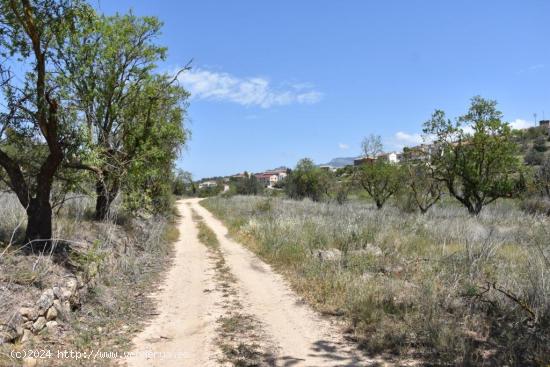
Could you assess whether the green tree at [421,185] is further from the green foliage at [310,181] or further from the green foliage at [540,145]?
the green foliage at [540,145]

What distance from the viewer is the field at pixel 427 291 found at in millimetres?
5938

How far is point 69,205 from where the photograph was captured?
14.0 meters

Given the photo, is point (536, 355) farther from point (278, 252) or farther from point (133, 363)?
point (278, 252)

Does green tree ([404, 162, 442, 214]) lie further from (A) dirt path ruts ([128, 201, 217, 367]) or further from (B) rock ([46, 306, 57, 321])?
(B) rock ([46, 306, 57, 321])

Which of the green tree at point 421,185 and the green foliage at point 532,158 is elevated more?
the green foliage at point 532,158

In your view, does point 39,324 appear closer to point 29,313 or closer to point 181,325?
point 29,313

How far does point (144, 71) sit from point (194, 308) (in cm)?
916

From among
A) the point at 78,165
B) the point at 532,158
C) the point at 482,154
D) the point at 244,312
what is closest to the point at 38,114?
the point at 78,165

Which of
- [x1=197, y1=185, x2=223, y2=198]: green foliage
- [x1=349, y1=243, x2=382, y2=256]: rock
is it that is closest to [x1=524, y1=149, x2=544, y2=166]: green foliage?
[x1=349, y1=243, x2=382, y2=256]: rock

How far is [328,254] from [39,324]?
791cm

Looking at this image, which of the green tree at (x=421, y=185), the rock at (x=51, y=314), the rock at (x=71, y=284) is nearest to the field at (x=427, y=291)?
the rock at (x=71, y=284)

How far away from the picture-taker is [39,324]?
616cm

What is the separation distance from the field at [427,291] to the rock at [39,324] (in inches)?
189

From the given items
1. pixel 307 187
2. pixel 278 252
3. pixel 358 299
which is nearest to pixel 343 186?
pixel 307 187
